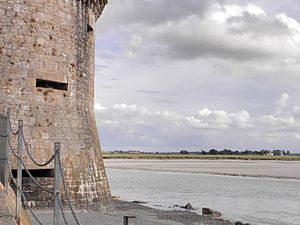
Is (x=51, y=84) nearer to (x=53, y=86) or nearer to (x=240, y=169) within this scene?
(x=53, y=86)

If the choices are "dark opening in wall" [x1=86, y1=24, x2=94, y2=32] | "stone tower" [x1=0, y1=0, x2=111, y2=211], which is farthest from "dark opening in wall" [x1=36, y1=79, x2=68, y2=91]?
"dark opening in wall" [x1=86, y1=24, x2=94, y2=32]

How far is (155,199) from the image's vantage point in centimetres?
3158

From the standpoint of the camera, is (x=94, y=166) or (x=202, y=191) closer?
(x=94, y=166)

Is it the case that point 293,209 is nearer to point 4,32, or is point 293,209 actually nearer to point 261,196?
point 261,196

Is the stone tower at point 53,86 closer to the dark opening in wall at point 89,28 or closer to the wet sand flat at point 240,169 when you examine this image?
the dark opening in wall at point 89,28

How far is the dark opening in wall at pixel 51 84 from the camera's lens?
13137mm

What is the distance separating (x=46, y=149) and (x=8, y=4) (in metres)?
3.77

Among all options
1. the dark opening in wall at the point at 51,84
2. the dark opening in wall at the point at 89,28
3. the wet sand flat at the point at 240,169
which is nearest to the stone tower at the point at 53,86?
the dark opening in wall at the point at 51,84

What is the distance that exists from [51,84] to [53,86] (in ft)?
0.26

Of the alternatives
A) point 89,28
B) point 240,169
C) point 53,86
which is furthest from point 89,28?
point 240,169

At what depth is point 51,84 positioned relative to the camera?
13422 mm

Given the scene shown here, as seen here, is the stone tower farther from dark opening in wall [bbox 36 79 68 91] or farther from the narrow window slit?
the narrow window slit

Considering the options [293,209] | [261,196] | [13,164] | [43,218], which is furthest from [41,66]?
[261,196]

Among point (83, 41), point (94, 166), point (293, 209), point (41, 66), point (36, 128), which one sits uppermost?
point (83, 41)
